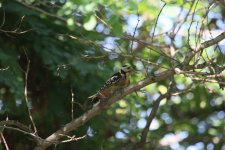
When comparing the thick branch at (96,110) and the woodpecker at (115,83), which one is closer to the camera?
the thick branch at (96,110)

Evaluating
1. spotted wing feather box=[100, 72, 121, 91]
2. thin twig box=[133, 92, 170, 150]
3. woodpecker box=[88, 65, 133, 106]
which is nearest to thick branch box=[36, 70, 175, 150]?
thin twig box=[133, 92, 170, 150]

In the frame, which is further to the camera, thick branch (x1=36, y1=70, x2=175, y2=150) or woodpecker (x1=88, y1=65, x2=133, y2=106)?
woodpecker (x1=88, y1=65, x2=133, y2=106)

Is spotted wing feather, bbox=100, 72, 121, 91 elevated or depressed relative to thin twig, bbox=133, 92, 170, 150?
elevated

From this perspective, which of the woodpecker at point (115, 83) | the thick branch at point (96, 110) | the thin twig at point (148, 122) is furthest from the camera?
the woodpecker at point (115, 83)

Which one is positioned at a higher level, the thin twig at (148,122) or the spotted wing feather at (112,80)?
the spotted wing feather at (112,80)

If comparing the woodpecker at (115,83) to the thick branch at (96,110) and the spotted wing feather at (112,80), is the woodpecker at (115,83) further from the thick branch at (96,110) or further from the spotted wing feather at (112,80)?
the thick branch at (96,110)

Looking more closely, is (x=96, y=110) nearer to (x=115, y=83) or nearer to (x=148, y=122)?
(x=148, y=122)

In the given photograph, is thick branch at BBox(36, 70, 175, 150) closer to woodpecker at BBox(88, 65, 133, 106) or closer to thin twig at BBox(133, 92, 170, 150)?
thin twig at BBox(133, 92, 170, 150)

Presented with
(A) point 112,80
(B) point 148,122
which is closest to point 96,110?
(B) point 148,122

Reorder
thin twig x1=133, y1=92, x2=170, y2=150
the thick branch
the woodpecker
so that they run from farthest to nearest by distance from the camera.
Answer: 1. the woodpecker
2. thin twig x1=133, y1=92, x2=170, y2=150
3. the thick branch

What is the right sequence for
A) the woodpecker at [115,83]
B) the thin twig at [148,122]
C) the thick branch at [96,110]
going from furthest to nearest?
the woodpecker at [115,83] < the thin twig at [148,122] < the thick branch at [96,110]

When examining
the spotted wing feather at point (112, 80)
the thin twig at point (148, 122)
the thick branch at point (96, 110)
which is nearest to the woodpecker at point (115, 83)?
the spotted wing feather at point (112, 80)

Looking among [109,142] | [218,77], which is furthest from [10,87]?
[218,77]

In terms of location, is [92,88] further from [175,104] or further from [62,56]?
[175,104]
